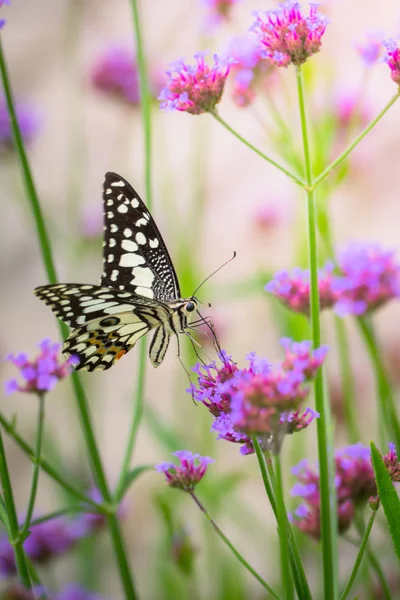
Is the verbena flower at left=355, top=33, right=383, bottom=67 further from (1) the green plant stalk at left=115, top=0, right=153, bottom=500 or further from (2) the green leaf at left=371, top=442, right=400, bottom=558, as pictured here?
(2) the green leaf at left=371, top=442, right=400, bottom=558

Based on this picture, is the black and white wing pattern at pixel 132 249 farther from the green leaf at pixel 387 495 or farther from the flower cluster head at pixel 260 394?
the green leaf at pixel 387 495

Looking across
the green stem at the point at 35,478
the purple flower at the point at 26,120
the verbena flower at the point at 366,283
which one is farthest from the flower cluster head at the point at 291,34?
A: the purple flower at the point at 26,120

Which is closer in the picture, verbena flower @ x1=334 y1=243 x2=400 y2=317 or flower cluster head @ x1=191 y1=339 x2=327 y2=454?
flower cluster head @ x1=191 y1=339 x2=327 y2=454

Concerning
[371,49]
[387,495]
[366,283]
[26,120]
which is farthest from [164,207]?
[387,495]

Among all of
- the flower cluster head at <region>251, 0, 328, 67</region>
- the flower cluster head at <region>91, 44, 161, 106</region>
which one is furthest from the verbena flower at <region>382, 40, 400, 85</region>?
the flower cluster head at <region>91, 44, 161, 106</region>

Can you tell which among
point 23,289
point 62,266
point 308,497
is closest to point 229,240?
point 62,266
